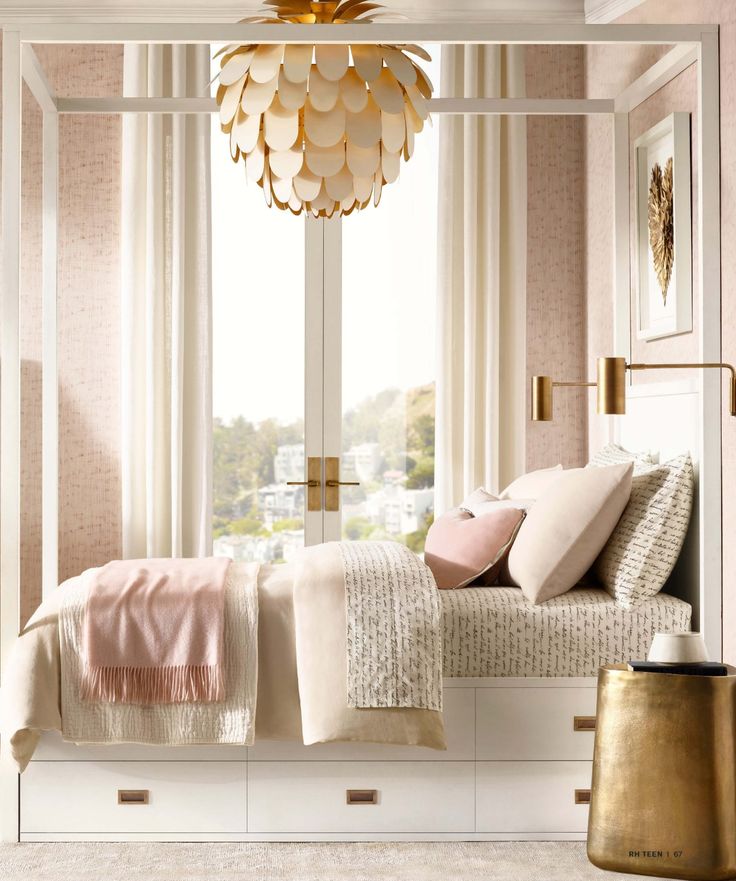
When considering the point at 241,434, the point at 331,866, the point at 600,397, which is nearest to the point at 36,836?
the point at 331,866

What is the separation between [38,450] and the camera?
4.13m

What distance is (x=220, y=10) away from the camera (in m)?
4.12

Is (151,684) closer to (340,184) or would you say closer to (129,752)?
(129,752)

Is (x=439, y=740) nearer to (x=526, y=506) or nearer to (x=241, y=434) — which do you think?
Answer: (x=526, y=506)

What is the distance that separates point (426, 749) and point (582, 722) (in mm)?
408

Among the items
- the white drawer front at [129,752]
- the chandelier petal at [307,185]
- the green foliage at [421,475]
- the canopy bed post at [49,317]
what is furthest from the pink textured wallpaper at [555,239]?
the white drawer front at [129,752]

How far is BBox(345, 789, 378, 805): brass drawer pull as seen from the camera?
8.24ft

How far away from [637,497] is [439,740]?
866mm

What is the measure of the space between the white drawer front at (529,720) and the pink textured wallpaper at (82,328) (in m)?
2.19

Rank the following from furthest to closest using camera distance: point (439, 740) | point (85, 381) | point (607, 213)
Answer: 1. point (85, 381)
2. point (607, 213)
3. point (439, 740)

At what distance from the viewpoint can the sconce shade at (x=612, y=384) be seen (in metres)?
2.34

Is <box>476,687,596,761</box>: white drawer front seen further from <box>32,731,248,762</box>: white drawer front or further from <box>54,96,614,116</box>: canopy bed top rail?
<box>54,96,614,116</box>: canopy bed top rail

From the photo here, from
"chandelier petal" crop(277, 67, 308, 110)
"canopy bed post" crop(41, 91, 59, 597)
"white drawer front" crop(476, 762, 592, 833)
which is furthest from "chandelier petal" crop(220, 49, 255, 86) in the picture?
"white drawer front" crop(476, 762, 592, 833)

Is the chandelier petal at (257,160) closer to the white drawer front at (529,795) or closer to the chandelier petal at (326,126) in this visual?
the chandelier petal at (326,126)
